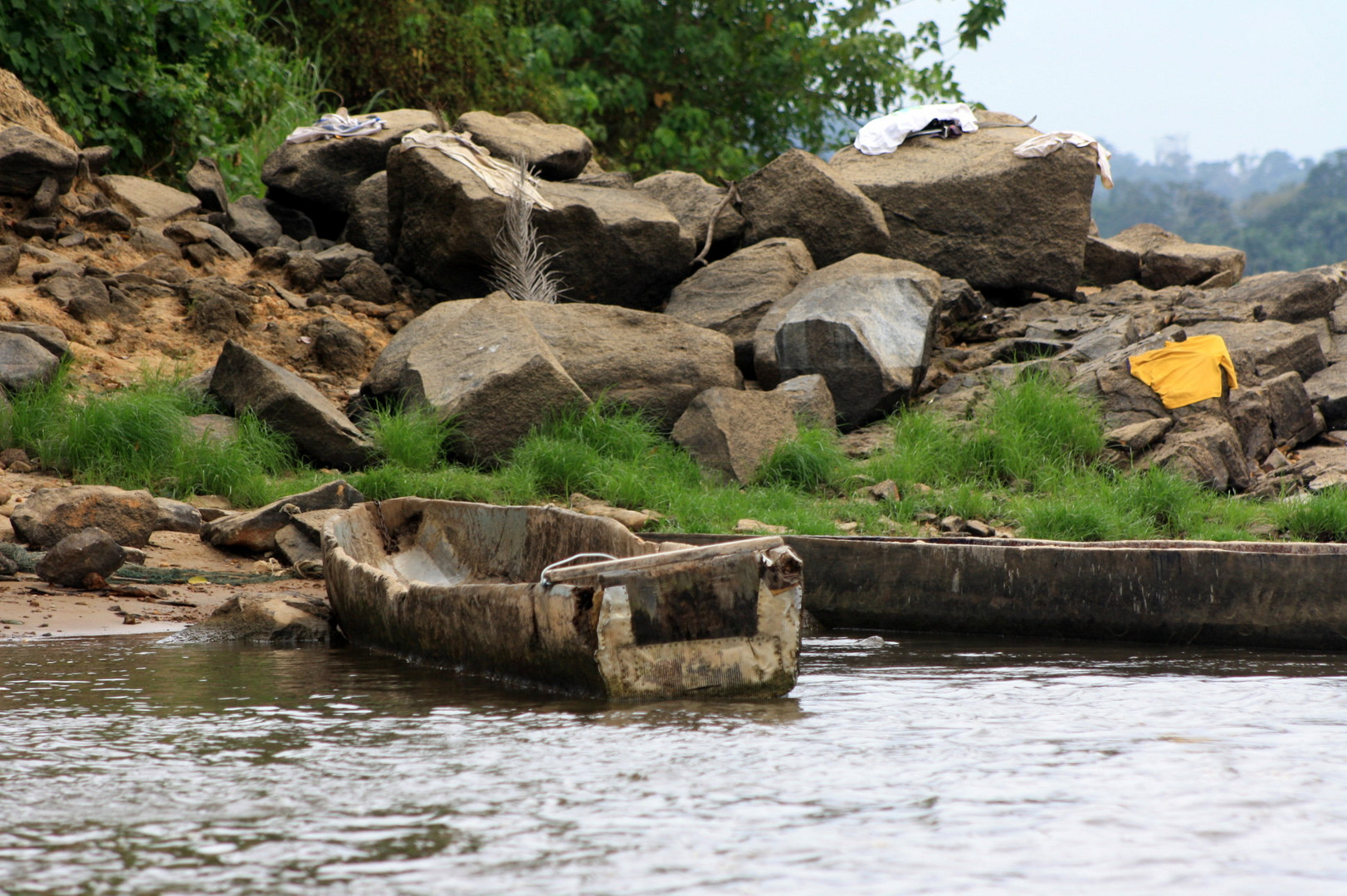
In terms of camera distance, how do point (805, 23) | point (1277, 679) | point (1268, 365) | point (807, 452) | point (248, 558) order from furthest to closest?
point (805, 23) → point (1268, 365) → point (807, 452) → point (248, 558) → point (1277, 679)

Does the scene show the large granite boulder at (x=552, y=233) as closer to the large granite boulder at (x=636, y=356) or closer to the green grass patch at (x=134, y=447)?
the large granite boulder at (x=636, y=356)

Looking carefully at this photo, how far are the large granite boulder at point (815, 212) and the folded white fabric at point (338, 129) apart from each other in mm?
3758

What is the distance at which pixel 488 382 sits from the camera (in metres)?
8.77

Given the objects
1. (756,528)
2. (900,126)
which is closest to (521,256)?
(756,528)

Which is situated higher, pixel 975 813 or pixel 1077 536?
pixel 1077 536

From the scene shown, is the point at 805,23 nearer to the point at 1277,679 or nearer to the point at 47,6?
the point at 47,6

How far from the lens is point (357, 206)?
38.7 feet

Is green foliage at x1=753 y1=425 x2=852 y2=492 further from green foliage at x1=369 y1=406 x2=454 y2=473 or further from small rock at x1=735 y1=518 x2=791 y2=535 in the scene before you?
green foliage at x1=369 y1=406 x2=454 y2=473

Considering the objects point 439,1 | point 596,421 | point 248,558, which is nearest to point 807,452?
point 596,421

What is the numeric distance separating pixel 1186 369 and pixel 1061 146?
324cm

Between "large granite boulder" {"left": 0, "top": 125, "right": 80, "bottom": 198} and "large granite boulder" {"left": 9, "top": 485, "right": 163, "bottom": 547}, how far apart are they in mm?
4703

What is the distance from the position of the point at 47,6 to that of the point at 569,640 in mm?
9741

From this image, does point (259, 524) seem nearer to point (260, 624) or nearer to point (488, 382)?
point (260, 624)

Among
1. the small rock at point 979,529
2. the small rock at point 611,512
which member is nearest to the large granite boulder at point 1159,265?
the small rock at point 979,529
